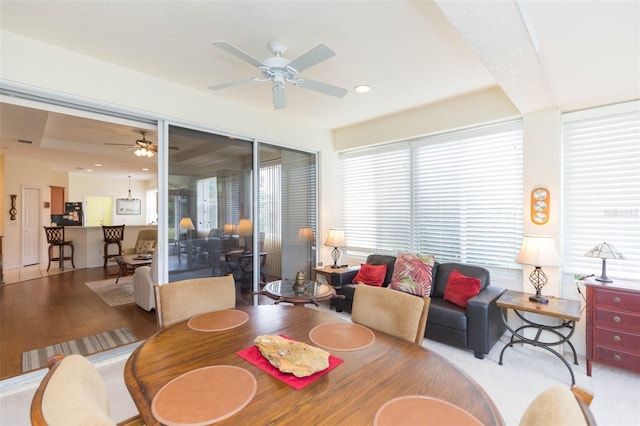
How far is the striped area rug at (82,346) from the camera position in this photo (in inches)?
107

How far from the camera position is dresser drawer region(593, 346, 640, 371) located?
249 cm

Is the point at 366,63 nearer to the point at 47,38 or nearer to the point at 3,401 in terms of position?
the point at 47,38

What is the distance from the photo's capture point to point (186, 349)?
1430mm

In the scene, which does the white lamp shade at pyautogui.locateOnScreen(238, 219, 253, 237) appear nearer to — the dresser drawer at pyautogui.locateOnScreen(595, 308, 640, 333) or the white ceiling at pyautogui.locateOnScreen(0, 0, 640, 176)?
the white ceiling at pyautogui.locateOnScreen(0, 0, 640, 176)

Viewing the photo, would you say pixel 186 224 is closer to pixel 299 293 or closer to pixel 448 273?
pixel 299 293

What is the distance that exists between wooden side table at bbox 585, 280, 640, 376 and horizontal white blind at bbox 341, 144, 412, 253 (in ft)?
6.80

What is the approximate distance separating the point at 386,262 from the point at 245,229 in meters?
1.97

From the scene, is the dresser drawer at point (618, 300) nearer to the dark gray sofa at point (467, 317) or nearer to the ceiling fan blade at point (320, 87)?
the dark gray sofa at point (467, 317)

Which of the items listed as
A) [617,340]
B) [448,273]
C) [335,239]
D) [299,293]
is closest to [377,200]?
[335,239]

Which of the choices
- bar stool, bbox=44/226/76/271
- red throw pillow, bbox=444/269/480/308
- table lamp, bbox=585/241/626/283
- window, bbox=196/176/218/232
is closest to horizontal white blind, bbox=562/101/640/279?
table lamp, bbox=585/241/626/283

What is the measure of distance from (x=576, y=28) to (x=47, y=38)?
3.86 metres

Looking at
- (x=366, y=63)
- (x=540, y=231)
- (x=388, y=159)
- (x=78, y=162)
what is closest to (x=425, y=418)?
(x=366, y=63)

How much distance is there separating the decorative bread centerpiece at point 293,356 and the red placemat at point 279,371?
2 centimetres

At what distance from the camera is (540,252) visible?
9.35ft
